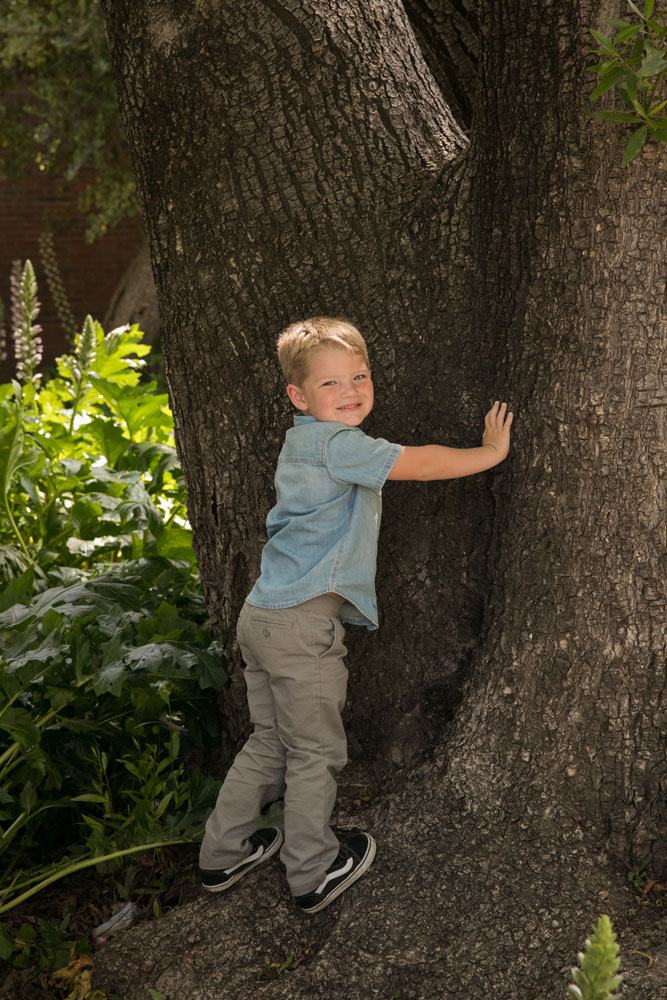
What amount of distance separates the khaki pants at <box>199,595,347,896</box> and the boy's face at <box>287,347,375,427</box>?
0.45m

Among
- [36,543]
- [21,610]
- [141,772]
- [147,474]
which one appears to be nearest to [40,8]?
[147,474]

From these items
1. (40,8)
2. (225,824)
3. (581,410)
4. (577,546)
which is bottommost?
(225,824)

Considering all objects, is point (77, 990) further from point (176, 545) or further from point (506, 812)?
point (176, 545)

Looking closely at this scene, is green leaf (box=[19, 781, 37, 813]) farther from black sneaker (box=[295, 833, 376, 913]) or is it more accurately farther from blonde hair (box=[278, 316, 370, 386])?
blonde hair (box=[278, 316, 370, 386])

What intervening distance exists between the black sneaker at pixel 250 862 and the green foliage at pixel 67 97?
7.77m

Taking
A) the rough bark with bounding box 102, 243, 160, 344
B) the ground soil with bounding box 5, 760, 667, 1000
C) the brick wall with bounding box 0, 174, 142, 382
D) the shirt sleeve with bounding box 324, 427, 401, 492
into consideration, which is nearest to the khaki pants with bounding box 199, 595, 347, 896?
the ground soil with bounding box 5, 760, 667, 1000

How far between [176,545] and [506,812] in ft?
5.51

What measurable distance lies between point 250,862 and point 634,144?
1.88 meters

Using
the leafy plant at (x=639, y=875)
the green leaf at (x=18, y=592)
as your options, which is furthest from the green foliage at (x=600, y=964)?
the green leaf at (x=18, y=592)

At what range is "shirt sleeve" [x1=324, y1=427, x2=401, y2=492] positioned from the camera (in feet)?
7.33

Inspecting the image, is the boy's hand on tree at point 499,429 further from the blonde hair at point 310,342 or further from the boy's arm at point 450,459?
the blonde hair at point 310,342

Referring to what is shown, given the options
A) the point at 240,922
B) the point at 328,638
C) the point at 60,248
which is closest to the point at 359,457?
the point at 328,638

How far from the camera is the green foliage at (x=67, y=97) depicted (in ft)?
28.5

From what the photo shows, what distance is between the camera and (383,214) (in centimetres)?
247
